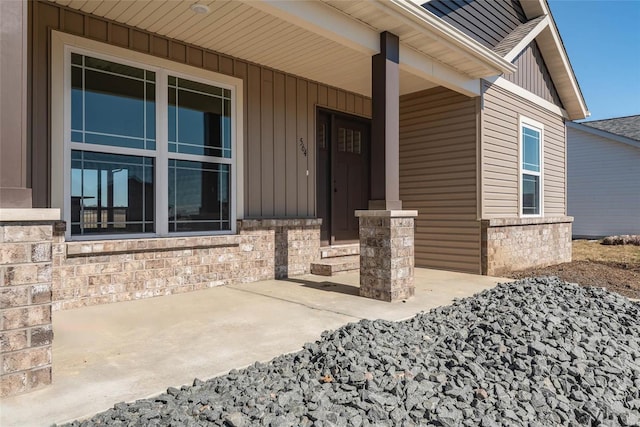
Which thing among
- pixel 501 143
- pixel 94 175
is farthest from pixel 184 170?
pixel 501 143

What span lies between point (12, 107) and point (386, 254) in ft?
10.5

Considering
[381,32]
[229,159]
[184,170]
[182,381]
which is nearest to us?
[182,381]

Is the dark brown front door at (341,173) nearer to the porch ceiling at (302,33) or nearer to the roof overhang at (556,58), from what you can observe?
the porch ceiling at (302,33)

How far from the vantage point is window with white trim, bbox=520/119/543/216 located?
7.15 meters

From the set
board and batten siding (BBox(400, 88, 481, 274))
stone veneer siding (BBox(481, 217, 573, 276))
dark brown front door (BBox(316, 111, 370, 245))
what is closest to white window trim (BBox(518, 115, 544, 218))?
stone veneer siding (BBox(481, 217, 573, 276))

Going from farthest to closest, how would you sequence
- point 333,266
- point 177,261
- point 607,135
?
point 607,135
point 333,266
point 177,261

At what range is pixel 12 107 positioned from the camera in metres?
2.08

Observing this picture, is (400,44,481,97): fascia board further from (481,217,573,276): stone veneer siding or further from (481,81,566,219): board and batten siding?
(481,217,573,276): stone veneer siding

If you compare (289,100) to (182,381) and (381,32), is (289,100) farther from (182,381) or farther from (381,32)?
(182,381)

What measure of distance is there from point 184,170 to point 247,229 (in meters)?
1.05

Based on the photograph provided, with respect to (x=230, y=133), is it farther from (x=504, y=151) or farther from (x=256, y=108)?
(x=504, y=151)

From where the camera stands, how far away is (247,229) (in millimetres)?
5133

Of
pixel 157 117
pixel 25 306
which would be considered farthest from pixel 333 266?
pixel 25 306

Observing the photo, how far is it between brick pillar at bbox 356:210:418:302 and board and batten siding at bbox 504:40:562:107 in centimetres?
418
